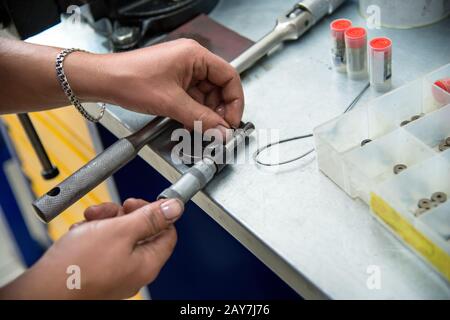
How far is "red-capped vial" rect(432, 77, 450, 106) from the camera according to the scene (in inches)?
27.8

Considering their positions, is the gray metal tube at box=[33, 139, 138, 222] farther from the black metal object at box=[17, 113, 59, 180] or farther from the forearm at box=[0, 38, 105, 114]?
the black metal object at box=[17, 113, 59, 180]

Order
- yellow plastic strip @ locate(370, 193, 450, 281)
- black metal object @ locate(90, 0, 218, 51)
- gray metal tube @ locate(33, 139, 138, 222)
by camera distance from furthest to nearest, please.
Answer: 1. black metal object @ locate(90, 0, 218, 51)
2. gray metal tube @ locate(33, 139, 138, 222)
3. yellow plastic strip @ locate(370, 193, 450, 281)

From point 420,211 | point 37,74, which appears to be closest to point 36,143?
point 37,74

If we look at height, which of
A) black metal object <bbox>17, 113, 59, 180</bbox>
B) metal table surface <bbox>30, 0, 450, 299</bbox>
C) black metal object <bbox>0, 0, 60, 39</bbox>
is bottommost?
black metal object <bbox>17, 113, 59, 180</bbox>

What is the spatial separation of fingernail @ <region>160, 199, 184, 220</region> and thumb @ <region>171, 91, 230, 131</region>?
15 centimetres

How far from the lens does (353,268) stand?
61 cm

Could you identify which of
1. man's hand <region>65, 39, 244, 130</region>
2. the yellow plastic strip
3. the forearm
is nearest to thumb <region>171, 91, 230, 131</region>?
man's hand <region>65, 39, 244, 130</region>

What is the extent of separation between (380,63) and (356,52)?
46 mm

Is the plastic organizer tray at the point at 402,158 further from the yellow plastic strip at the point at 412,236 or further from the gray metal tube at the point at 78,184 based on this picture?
the gray metal tube at the point at 78,184

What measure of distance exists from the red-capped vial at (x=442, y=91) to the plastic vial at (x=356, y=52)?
0.43ft

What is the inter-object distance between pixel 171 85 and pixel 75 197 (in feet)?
0.63

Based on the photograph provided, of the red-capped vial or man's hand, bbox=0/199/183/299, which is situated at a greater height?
the red-capped vial

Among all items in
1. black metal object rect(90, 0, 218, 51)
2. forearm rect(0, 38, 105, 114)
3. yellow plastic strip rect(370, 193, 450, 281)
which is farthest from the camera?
black metal object rect(90, 0, 218, 51)
